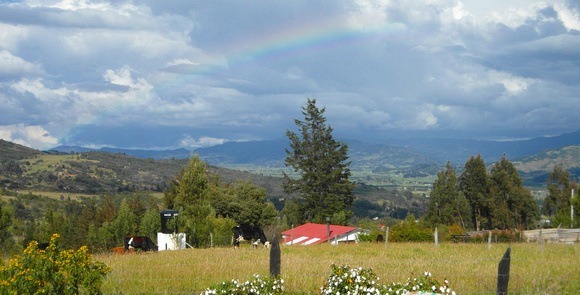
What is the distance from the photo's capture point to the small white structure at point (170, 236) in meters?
36.0

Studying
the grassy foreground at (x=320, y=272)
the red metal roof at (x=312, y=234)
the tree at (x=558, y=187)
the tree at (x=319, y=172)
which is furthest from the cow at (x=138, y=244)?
the tree at (x=558, y=187)

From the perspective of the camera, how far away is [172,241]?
119 ft

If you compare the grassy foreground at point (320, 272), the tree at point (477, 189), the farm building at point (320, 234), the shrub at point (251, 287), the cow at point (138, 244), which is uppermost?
the tree at point (477, 189)

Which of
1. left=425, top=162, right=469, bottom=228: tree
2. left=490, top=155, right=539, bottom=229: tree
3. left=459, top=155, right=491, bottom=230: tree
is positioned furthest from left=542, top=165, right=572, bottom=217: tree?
left=425, top=162, right=469, bottom=228: tree

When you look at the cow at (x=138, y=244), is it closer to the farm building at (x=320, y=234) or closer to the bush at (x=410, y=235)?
the bush at (x=410, y=235)

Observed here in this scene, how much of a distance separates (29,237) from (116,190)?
369ft

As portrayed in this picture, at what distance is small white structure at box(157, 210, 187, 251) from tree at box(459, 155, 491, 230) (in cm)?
4773

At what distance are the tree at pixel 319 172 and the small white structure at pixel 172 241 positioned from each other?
37047mm

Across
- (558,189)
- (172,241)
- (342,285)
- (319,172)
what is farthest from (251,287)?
(558,189)

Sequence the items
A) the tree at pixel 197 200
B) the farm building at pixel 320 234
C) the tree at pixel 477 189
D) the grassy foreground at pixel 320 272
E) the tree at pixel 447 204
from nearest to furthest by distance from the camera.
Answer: the grassy foreground at pixel 320 272, the tree at pixel 197 200, the farm building at pixel 320 234, the tree at pixel 447 204, the tree at pixel 477 189

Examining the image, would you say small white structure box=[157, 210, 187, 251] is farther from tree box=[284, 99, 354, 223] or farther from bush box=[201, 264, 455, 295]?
tree box=[284, 99, 354, 223]

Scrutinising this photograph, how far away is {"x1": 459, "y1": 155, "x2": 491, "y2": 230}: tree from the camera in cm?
7512

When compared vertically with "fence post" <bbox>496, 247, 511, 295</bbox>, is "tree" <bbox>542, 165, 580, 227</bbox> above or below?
above

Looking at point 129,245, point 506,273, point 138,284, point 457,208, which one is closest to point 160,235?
point 129,245
